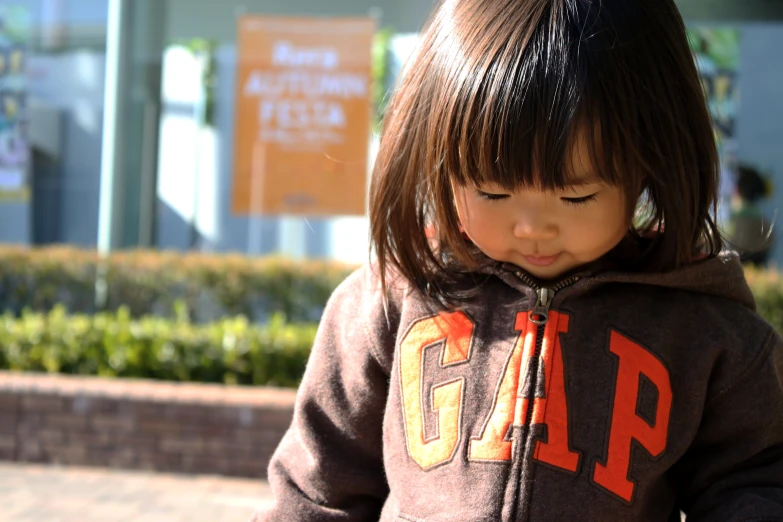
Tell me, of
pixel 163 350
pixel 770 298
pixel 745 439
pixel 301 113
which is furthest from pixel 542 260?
pixel 301 113

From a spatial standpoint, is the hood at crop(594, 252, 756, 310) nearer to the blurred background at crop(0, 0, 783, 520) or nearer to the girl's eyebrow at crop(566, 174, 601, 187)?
the girl's eyebrow at crop(566, 174, 601, 187)

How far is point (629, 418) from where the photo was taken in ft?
4.78

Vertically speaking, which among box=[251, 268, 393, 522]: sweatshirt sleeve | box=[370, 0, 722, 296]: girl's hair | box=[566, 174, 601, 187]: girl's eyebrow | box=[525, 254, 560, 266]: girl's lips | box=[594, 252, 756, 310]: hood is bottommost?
box=[251, 268, 393, 522]: sweatshirt sleeve

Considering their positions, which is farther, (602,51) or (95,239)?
(95,239)

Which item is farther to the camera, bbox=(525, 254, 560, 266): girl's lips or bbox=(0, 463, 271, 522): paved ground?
bbox=(0, 463, 271, 522): paved ground

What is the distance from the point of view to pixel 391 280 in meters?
1.63

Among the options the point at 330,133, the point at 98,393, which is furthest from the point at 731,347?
the point at 330,133

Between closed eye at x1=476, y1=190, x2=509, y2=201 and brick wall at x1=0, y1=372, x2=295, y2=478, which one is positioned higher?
closed eye at x1=476, y1=190, x2=509, y2=201

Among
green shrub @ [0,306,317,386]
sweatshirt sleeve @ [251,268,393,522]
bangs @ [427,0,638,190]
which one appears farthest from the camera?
green shrub @ [0,306,317,386]

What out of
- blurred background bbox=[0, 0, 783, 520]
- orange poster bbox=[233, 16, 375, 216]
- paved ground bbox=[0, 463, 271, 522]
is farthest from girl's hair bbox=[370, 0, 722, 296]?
orange poster bbox=[233, 16, 375, 216]

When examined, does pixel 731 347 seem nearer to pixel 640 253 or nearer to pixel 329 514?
pixel 640 253

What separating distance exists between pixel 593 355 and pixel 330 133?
6088 mm

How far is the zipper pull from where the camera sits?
4.94 ft

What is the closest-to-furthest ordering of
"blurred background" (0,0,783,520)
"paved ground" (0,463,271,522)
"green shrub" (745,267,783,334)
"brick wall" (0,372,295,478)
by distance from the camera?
"paved ground" (0,463,271,522) → "brick wall" (0,372,295,478) → "green shrub" (745,267,783,334) → "blurred background" (0,0,783,520)
